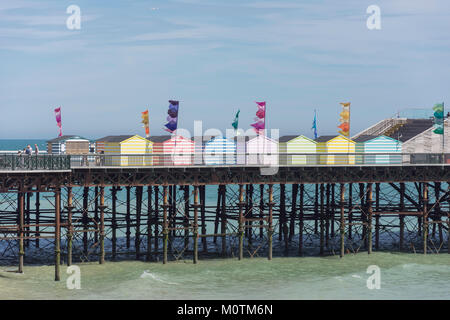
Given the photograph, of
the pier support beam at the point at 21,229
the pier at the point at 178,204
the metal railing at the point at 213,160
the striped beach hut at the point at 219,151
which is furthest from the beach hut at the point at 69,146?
the striped beach hut at the point at 219,151

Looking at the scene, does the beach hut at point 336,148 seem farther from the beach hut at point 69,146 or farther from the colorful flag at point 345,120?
the beach hut at point 69,146

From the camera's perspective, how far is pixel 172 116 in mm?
55625

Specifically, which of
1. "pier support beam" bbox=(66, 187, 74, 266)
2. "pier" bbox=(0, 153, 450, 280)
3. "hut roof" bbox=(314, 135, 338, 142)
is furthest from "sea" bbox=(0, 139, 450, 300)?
"hut roof" bbox=(314, 135, 338, 142)

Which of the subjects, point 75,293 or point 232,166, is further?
point 232,166

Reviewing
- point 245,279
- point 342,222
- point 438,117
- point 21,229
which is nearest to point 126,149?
point 21,229

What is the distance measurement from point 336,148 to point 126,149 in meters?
17.3

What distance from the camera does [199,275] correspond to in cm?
5138

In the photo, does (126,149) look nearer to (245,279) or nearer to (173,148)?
(173,148)

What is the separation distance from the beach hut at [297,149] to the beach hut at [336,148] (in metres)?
0.65

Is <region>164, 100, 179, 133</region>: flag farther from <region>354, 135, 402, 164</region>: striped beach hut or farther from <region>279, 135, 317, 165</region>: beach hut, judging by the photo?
<region>354, 135, 402, 164</region>: striped beach hut

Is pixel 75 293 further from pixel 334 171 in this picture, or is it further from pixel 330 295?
pixel 334 171

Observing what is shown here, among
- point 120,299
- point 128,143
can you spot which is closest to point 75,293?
point 120,299

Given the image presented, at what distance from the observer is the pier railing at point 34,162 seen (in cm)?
4838
